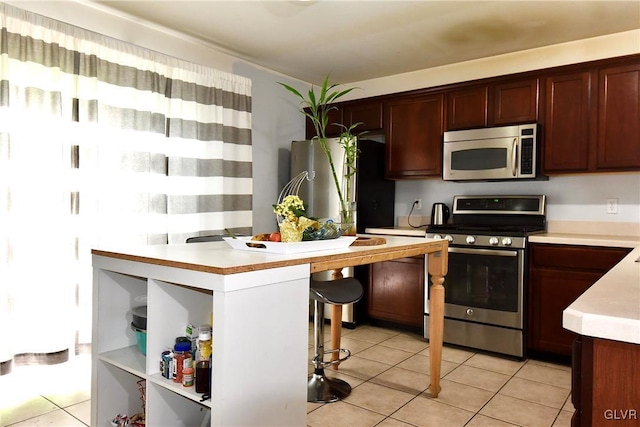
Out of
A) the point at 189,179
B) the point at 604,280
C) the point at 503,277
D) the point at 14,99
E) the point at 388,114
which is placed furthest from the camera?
the point at 388,114

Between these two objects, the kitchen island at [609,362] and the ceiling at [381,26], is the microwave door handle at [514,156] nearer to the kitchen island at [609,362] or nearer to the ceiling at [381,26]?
the ceiling at [381,26]

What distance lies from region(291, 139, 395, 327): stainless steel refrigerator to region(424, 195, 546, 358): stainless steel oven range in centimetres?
65

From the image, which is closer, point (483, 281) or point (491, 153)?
point (483, 281)

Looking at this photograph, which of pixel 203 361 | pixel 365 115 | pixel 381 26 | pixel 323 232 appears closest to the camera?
pixel 203 361

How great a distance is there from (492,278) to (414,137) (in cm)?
139

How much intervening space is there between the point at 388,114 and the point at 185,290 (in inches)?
113

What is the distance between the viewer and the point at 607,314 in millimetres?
848

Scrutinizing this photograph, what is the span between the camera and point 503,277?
3230 mm

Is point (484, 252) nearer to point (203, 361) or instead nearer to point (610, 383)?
point (203, 361)

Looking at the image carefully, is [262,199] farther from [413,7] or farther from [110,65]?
[413,7]

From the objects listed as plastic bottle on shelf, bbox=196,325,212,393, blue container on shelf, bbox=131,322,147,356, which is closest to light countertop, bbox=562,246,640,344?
plastic bottle on shelf, bbox=196,325,212,393

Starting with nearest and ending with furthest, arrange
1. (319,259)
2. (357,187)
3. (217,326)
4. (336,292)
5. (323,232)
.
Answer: (217,326) → (319,259) → (323,232) → (336,292) → (357,187)

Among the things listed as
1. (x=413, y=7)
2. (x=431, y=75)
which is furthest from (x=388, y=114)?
(x=413, y=7)

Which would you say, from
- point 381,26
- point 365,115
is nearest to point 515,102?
point 381,26
